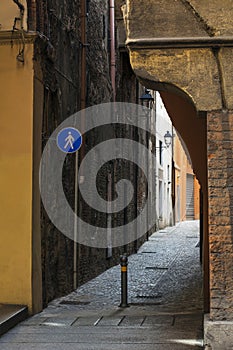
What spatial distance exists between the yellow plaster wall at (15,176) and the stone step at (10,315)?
0.58 ft

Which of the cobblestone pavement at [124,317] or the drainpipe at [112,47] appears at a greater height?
the drainpipe at [112,47]

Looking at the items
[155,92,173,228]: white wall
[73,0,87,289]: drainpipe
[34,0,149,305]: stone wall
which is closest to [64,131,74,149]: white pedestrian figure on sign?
[34,0,149,305]: stone wall

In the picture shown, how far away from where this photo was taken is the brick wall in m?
5.68

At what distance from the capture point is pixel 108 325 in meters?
8.45

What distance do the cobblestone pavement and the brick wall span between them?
156 centimetres

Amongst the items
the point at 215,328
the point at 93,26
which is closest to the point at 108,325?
the point at 215,328

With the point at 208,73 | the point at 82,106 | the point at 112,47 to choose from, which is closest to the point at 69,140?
the point at 82,106

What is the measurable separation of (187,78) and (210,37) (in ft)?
1.31

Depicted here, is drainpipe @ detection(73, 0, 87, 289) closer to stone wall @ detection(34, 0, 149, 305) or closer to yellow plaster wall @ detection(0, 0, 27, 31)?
stone wall @ detection(34, 0, 149, 305)

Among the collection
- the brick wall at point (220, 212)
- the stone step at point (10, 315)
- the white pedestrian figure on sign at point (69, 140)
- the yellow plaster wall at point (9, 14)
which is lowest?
the stone step at point (10, 315)

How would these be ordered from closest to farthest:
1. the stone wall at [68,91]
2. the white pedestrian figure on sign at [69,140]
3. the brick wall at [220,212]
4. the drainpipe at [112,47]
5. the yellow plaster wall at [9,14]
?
1. the brick wall at [220,212]
2. the yellow plaster wall at [9,14]
3. the stone wall at [68,91]
4. the white pedestrian figure on sign at [69,140]
5. the drainpipe at [112,47]

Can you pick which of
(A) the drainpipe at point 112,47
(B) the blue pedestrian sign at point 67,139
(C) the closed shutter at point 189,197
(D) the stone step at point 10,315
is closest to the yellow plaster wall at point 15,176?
(D) the stone step at point 10,315

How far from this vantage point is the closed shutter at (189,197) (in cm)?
4241

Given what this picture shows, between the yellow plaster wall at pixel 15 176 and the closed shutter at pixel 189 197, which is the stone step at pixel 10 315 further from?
the closed shutter at pixel 189 197
